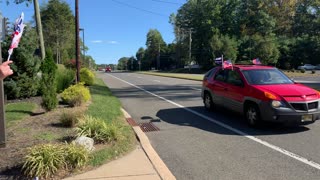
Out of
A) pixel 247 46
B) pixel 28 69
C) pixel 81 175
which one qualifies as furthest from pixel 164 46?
pixel 81 175

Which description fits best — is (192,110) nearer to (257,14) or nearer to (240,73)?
(240,73)

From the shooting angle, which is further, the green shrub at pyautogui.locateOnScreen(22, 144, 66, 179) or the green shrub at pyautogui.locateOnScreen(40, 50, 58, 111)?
the green shrub at pyautogui.locateOnScreen(40, 50, 58, 111)

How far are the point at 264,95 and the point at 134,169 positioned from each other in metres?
4.39

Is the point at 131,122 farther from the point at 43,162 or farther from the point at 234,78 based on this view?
the point at 43,162

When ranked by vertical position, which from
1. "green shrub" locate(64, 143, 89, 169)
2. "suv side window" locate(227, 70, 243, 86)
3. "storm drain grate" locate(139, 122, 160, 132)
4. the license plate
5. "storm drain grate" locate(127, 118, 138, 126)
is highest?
"suv side window" locate(227, 70, 243, 86)

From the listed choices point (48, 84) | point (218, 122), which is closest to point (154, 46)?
point (48, 84)

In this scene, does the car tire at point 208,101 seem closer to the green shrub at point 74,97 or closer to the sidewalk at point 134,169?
the green shrub at point 74,97

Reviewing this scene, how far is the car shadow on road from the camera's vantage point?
922 centimetres

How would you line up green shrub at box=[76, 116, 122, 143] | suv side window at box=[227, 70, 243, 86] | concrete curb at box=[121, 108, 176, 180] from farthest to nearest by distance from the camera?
suv side window at box=[227, 70, 243, 86] < green shrub at box=[76, 116, 122, 143] < concrete curb at box=[121, 108, 176, 180]

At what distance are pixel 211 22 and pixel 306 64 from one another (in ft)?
69.8

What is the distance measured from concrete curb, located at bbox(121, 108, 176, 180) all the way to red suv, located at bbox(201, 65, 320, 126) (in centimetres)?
287

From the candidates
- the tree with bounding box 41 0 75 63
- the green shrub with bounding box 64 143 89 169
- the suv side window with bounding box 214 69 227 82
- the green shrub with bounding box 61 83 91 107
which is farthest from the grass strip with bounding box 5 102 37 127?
the tree with bounding box 41 0 75 63

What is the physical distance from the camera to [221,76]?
11.8 meters

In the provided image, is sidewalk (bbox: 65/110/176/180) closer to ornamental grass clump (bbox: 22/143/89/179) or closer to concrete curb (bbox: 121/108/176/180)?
concrete curb (bbox: 121/108/176/180)
